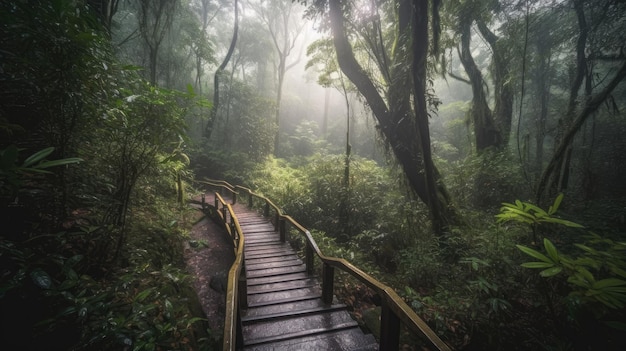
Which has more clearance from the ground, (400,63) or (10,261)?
(400,63)

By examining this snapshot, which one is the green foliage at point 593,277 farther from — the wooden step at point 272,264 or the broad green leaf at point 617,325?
the wooden step at point 272,264

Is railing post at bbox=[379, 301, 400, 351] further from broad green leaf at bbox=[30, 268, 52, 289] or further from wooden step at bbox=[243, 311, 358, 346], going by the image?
broad green leaf at bbox=[30, 268, 52, 289]

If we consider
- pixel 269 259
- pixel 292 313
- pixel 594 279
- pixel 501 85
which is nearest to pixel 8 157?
pixel 292 313

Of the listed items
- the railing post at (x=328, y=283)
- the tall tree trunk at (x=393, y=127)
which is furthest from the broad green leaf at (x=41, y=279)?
the tall tree trunk at (x=393, y=127)

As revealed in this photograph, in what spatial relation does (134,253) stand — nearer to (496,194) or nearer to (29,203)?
(29,203)

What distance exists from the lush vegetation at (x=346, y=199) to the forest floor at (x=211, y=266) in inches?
25.0

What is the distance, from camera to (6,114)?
8.90 feet

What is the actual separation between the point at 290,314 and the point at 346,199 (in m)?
5.88

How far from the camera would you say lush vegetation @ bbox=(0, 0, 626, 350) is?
7.63 feet

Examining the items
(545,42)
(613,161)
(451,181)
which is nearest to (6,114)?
(451,181)

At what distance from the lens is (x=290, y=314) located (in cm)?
396

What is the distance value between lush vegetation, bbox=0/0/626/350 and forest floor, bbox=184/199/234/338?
0.64 m

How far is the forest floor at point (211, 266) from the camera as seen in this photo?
587 centimetres

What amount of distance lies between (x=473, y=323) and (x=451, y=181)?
7.90m
